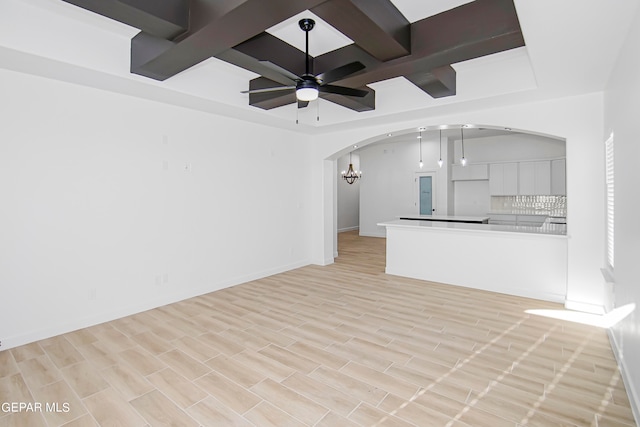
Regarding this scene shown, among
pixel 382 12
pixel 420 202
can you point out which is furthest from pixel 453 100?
pixel 420 202

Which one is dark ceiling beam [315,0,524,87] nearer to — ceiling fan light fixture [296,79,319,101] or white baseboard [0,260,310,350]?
ceiling fan light fixture [296,79,319,101]

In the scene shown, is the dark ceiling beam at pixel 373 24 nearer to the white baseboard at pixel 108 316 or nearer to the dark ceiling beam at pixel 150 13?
the dark ceiling beam at pixel 150 13

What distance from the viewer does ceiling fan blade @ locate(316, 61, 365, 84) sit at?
294 centimetres

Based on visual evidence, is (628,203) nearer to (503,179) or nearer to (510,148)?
(503,179)

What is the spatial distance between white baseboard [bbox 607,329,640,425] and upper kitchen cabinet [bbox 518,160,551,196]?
6111 millimetres

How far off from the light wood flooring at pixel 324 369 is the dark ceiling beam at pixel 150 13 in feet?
9.60

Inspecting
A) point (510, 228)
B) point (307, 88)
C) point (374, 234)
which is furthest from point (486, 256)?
point (374, 234)

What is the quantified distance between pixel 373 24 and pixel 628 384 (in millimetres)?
3419

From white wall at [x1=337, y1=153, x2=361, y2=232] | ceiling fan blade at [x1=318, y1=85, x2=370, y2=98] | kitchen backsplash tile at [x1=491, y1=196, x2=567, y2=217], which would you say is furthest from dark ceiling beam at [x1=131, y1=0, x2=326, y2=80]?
white wall at [x1=337, y1=153, x2=361, y2=232]

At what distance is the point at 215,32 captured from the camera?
2676mm

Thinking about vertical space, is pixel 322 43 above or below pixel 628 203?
above

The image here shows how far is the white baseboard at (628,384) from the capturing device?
7.00 ft

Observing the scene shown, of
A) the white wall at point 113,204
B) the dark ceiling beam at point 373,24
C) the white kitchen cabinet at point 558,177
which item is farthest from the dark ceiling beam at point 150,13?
the white kitchen cabinet at point 558,177

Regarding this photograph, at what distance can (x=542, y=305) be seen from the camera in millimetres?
4348
